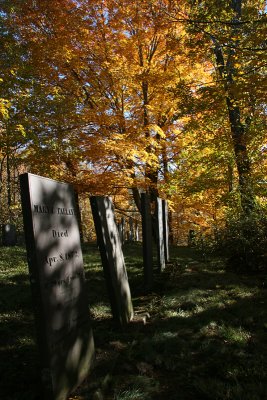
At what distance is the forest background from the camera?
9531 millimetres

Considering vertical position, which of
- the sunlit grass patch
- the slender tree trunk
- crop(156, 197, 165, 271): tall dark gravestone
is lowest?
the sunlit grass patch

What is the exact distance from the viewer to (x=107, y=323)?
17.2ft

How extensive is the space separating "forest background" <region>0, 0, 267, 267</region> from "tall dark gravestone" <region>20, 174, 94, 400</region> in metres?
6.19

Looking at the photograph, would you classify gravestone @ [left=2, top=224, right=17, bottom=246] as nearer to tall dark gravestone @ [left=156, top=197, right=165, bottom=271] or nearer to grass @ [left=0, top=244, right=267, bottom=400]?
grass @ [left=0, top=244, right=267, bottom=400]

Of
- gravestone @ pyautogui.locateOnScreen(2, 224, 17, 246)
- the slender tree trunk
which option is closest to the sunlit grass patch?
the slender tree trunk

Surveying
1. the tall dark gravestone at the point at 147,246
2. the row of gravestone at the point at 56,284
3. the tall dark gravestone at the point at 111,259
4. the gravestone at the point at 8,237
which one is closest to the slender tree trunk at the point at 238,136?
the tall dark gravestone at the point at 147,246

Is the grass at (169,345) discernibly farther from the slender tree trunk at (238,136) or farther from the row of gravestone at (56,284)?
the slender tree trunk at (238,136)

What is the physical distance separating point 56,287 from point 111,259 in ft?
6.33

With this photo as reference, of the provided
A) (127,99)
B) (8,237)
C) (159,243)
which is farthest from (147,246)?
(8,237)

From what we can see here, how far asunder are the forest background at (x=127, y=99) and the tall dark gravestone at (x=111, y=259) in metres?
4.58

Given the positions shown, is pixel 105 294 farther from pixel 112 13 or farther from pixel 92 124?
pixel 112 13

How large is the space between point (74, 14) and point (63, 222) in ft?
36.7

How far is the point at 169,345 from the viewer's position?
430 centimetres

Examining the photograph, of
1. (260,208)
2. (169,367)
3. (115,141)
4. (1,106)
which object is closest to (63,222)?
(169,367)
